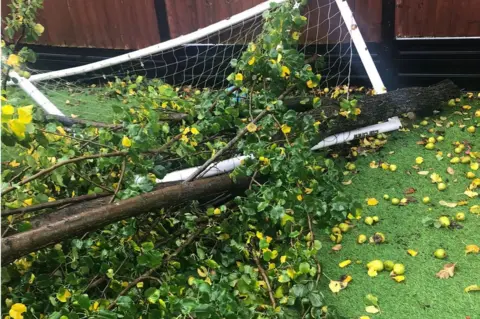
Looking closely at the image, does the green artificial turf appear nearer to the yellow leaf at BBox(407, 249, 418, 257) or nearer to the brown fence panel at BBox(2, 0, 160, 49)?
the yellow leaf at BBox(407, 249, 418, 257)

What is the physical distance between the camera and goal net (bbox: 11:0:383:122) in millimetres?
4230

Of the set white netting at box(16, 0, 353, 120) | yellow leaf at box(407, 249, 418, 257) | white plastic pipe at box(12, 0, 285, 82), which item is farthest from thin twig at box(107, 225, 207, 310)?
white netting at box(16, 0, 353, 120)

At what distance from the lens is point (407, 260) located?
7.79 ft

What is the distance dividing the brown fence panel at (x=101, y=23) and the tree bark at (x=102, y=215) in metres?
3.05

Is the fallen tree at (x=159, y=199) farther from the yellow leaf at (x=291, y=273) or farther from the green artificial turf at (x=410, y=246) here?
the yellow leaf at (x=291, y=273)

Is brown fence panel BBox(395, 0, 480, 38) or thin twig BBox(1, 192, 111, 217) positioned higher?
brown fence panel BBox(395, 0, 480, 38)

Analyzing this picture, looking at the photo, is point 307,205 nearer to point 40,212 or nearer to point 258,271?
point 258,271

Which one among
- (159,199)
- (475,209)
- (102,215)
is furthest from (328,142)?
(102,215)

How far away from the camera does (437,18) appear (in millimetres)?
3963

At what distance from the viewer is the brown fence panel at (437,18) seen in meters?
3.87

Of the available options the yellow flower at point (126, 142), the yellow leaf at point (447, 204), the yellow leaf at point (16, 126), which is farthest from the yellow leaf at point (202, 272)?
the yellow leaf at point (447, 204)

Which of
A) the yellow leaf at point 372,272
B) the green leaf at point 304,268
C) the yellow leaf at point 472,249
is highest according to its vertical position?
the green leaf at point 304,268

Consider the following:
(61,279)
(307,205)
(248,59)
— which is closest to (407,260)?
(307,205)

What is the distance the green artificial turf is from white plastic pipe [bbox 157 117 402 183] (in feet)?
0.55
